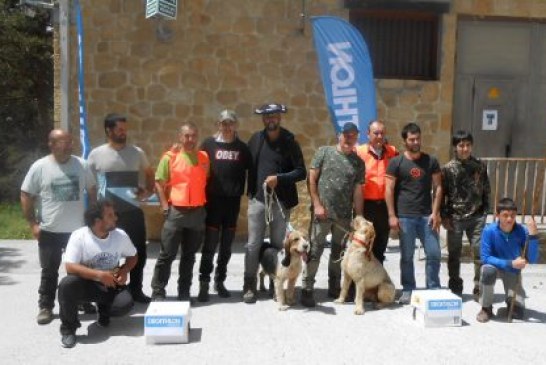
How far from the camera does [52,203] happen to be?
5.21m

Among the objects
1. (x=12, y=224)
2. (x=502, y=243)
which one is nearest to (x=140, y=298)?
(x=502, y=243)

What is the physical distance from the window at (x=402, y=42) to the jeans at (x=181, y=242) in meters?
4.91

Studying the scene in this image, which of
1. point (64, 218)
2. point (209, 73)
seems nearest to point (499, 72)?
point (209, 73)

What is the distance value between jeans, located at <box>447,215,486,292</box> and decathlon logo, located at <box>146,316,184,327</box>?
2.97 metres

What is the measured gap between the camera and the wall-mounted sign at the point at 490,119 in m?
9.68

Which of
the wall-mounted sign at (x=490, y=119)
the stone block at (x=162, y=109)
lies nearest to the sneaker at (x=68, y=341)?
the stone block at (x=162, y=109)

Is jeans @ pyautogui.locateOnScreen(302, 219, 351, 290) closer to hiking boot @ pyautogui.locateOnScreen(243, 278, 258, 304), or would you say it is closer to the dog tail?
the dog tail

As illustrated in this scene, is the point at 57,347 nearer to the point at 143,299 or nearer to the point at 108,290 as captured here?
the point at 108,290

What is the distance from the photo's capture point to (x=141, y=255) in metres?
5.80

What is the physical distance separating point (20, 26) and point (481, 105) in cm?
1322

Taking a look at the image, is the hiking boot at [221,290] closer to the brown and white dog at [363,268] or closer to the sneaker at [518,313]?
the brown and white dog at [363,268]

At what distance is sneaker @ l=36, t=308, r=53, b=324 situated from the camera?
524cm

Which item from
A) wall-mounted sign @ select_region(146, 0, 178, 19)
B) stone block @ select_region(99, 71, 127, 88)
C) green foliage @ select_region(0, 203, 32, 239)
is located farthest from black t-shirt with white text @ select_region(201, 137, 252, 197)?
green foliage @ select_region(0, 203, 32, 239)

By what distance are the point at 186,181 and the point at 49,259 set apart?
1390mm
